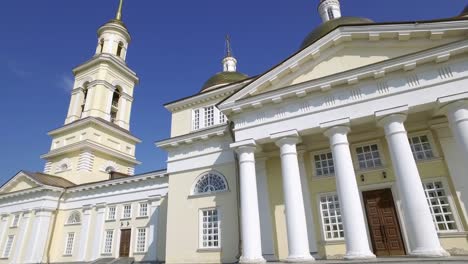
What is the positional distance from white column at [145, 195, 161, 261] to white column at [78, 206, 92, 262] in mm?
6041

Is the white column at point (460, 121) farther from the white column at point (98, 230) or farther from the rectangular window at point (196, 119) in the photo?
the white column at point (98, 230)

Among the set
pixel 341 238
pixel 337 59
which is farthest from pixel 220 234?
pixel 337 59

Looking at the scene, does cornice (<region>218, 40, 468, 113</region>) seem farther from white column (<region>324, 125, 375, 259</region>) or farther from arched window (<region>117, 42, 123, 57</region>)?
arched window (<region>117, 42, 123, 57</region>)

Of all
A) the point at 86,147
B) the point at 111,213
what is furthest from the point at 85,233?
the point at 86,147

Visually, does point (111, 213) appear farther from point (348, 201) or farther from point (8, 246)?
point (348, 201)

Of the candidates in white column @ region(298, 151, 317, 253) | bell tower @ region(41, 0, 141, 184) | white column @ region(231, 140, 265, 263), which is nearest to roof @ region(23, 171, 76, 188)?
bell tower @ region(41, 0, 141, 184)

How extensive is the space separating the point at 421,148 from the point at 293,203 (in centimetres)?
590

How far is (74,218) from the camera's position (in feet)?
77.8

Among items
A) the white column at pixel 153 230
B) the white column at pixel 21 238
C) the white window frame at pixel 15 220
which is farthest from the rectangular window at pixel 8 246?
the white column at pixel 153 230

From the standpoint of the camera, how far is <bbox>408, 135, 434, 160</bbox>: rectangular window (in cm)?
1105

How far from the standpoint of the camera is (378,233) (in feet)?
35.6

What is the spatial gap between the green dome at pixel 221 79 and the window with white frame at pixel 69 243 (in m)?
17.0

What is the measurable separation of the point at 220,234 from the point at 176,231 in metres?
2.31

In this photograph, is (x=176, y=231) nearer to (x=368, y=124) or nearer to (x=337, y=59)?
(x=368, y=124)
